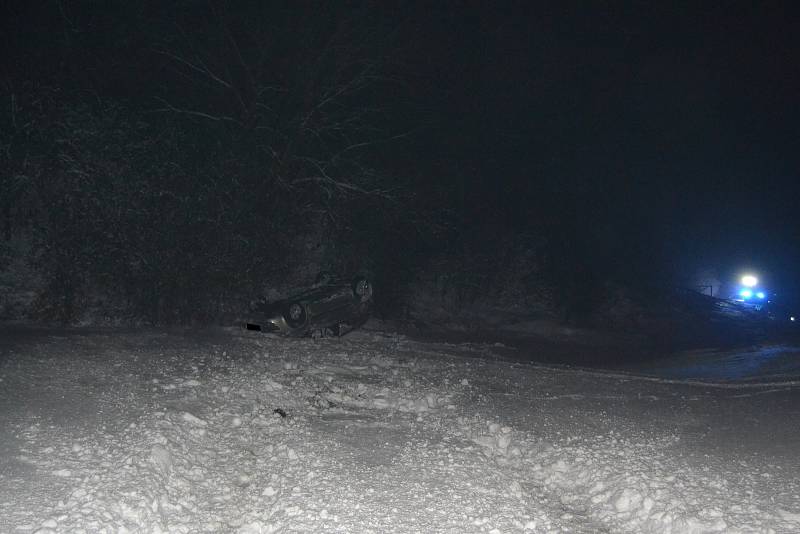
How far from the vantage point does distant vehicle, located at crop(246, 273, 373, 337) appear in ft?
42.4

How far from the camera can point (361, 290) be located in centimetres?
1473

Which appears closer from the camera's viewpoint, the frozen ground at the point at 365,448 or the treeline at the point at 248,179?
the frozen ground at the point at 365,448

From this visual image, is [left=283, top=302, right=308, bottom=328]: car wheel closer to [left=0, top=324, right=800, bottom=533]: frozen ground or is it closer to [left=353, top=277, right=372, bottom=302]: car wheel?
[left=353, top=277, right=372, bottom=302]: car wheel

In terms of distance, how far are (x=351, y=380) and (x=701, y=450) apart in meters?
4.80

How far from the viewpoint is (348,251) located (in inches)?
739

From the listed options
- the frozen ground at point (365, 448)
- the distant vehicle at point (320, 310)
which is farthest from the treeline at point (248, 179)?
the frozen ground at point (365, 448)

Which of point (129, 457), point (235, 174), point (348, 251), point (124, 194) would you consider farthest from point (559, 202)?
point (129, 457)

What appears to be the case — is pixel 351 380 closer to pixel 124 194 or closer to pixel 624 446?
pixel 624 446

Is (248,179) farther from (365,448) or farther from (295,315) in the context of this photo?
(365,448)

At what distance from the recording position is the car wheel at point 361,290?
47.9 ft

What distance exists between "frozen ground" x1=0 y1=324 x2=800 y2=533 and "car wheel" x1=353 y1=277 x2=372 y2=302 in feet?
13.6

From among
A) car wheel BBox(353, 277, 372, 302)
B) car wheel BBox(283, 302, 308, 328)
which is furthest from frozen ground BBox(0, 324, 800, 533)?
car wheel BBox(353, 277, 372, 302)

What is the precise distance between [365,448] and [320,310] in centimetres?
685

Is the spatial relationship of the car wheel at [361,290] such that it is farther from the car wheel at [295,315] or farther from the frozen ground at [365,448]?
the frozen ground at [365,448]
